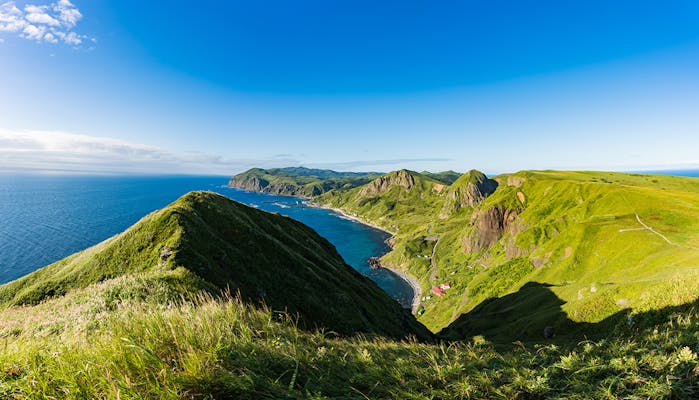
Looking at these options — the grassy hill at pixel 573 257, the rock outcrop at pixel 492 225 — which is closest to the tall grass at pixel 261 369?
the grassy hill at pixel 573 257

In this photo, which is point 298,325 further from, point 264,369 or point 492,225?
point 492,225

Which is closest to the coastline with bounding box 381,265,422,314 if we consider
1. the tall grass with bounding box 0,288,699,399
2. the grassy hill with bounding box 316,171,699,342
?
the grassy hill with bounding box 316,171,699,342

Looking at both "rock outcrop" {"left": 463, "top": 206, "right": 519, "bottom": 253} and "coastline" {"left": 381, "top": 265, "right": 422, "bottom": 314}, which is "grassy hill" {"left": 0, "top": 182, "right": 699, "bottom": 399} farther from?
"coastline" {"left": 381, "top": 265, "right": 422, "bottom": 314}

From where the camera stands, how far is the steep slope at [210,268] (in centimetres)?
2545

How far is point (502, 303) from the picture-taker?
249 ft

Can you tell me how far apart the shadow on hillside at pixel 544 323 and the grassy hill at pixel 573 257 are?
37 centimetres

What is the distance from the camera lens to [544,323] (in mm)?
43375

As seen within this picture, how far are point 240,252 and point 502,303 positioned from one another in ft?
243

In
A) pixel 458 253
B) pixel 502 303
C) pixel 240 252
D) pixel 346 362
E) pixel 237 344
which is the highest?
pixel 237 344

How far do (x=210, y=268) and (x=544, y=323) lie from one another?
49811 millimetres

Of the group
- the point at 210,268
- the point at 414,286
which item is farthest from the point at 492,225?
the point at 210,268

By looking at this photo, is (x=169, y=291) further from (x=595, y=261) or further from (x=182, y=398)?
(x=595, y=261)

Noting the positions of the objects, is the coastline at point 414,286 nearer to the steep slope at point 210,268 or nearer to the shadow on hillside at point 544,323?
the shadow on hillside at point 544,323

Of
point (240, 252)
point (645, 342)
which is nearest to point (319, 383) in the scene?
point (645, 342)
